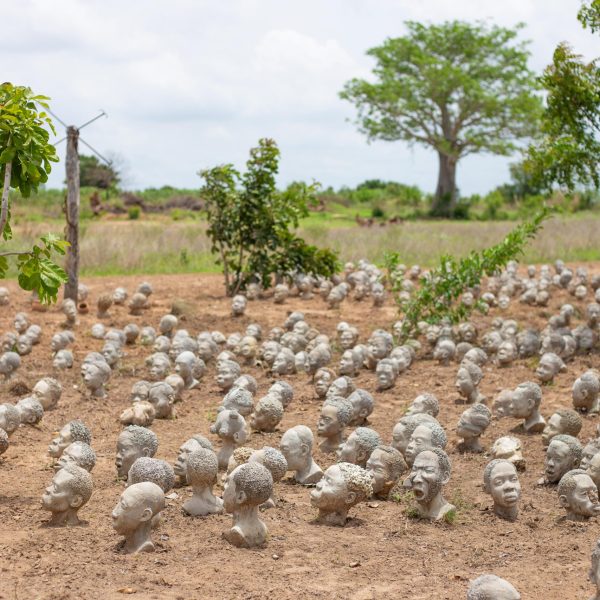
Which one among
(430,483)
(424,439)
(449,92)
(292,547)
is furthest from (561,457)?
(449,92)

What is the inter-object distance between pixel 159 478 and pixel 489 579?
247 centimetres

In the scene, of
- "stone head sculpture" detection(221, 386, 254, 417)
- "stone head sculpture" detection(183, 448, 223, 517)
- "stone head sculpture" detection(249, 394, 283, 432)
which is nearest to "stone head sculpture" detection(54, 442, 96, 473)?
"stone head sculpture" detection(183, 448, 223, 517)

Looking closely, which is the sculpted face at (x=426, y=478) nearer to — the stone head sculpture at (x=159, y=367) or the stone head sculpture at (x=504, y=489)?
the stone head sculpture at (x=504, y=489)

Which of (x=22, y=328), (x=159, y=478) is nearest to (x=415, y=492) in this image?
(x=159, y=478)

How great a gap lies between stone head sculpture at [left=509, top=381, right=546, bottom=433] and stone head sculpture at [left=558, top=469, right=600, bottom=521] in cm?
209

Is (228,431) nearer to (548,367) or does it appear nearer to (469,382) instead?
(469,382)

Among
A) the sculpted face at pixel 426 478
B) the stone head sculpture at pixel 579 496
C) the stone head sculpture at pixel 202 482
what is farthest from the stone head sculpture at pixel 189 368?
the stone head sculpture at pixel 579 496

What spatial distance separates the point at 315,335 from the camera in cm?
1295

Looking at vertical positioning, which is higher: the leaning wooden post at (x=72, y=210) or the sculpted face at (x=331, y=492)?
the leaning wooden post at (x=72, y=210)

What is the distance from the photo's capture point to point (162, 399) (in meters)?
9.29

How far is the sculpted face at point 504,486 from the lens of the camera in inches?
256

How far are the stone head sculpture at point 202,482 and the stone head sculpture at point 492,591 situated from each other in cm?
231

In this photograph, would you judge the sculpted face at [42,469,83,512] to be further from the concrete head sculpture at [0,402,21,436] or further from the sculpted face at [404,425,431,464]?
the sculpted face at [404,425,431,464]

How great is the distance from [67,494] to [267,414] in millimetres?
2621
